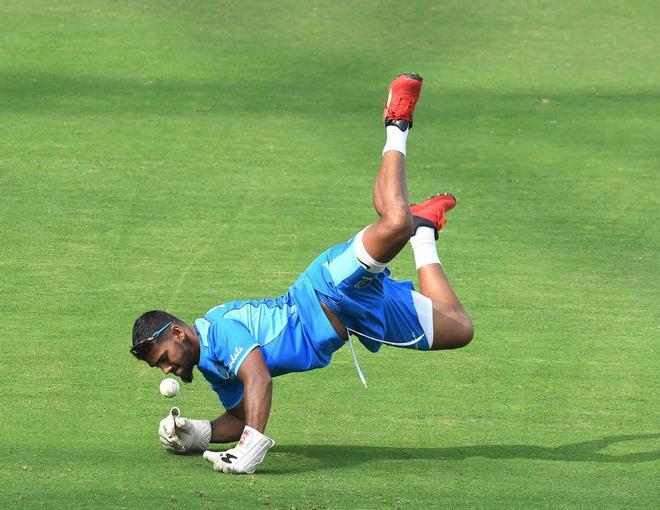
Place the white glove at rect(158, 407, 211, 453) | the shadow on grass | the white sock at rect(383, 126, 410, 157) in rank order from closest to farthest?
the white glove at rect(158, 407, 211, 453) < the shadow on grass < the white sock at rect(383, 126, 410, 157)

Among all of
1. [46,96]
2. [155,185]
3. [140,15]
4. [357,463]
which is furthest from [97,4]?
[357,463]

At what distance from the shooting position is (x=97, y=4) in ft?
53.3

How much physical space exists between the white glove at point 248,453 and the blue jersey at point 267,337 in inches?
15.0

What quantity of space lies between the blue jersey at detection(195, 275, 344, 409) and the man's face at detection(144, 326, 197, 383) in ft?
0.39

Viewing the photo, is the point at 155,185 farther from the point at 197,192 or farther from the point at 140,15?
the point at 140,15

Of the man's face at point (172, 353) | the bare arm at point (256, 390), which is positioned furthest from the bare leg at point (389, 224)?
the man's face at point (172, 353)

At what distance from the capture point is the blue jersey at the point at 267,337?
6930mm

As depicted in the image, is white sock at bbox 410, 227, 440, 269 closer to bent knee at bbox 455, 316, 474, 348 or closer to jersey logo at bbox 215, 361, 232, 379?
bent knee at bbox 455, 316, 474, 348

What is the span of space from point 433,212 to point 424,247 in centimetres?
29

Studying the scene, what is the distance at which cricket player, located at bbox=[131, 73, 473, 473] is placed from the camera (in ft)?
22.3

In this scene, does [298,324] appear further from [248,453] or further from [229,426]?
[248,453]

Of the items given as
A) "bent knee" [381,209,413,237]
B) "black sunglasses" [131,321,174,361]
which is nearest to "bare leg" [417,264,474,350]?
"bent knee" [381,209,413,237]

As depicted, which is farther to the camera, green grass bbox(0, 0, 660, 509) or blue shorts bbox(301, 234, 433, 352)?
blue shorts bbox(301, 234, 433, 352)

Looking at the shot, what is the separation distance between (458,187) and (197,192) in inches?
92.0
